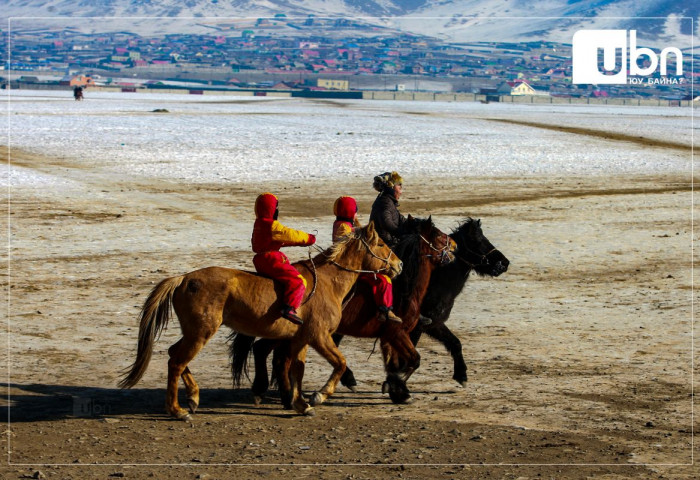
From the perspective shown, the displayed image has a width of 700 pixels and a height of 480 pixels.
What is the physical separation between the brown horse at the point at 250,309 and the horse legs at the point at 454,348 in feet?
3.81

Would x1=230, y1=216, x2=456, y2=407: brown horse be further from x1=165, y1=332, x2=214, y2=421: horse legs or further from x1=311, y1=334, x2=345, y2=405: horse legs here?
x1=165, y1=332, x2=214, y2=421: horse legs

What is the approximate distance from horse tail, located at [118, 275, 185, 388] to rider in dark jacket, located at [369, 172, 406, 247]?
244 centimetres

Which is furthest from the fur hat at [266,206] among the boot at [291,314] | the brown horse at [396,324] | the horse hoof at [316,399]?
the horse hoof at [316,399]

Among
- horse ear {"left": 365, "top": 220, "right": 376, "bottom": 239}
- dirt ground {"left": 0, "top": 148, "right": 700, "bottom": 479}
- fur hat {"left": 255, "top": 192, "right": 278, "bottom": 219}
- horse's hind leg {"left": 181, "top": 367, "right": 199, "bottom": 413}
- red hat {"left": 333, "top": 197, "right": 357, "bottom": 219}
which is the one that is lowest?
dirt ground {"left": 0, "top": 148, "right": 700, "bottom": 479}

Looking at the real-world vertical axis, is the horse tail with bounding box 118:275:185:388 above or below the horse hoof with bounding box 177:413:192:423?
above

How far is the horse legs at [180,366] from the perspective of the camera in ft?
27.8

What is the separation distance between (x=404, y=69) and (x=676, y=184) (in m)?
171

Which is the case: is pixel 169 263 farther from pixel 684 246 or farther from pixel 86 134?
pixel 86 134

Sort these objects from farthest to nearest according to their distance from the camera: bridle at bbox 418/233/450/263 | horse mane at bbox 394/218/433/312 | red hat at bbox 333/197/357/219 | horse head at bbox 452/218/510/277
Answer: horse head at bbox 452/218/510/277 < bridle at bbox 418/233/450/263 < horse mane at bbox 394/218/433/312 < red hat at bbox 333/197/357/219

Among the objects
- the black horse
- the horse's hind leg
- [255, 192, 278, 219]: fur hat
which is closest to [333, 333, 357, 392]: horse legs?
the black horse

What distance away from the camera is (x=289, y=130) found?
43.2 meters

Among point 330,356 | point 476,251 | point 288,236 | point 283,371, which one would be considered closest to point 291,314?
point 330,356

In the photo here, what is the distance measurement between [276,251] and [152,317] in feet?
3.90

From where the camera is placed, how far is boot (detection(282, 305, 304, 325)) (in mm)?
8633
